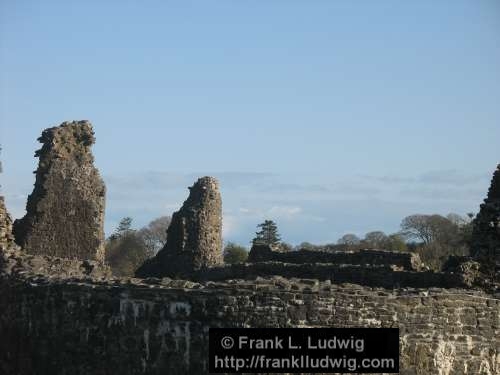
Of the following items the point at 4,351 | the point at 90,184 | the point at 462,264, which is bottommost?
the point at 4,351

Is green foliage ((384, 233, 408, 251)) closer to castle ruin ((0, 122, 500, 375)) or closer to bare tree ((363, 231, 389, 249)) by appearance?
bare tree ((363, 231, 389, 249))

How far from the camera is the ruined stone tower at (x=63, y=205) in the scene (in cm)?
2455

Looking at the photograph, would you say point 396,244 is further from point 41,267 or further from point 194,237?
point 41,267

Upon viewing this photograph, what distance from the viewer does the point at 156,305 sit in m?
16.4

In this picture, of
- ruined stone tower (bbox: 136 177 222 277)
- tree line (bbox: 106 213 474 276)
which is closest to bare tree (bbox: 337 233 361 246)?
tree line (bbox: 106 213 474 276)

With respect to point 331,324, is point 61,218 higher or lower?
higher

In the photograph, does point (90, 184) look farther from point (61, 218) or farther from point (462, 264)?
point (462, 264)

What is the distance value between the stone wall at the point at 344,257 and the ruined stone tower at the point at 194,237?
3.75ft

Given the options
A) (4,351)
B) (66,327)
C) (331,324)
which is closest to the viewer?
(331,324)

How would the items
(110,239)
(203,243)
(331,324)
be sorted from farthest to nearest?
(110,239) → (203,243) → (331,324)

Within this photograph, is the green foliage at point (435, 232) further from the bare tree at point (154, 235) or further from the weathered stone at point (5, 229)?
the weathered stone at point (5, 229)

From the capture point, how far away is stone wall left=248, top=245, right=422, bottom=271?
2223cm

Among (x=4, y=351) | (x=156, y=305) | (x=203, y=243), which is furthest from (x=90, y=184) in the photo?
(x=156, y=305)

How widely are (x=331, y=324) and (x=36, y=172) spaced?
38.0ft
